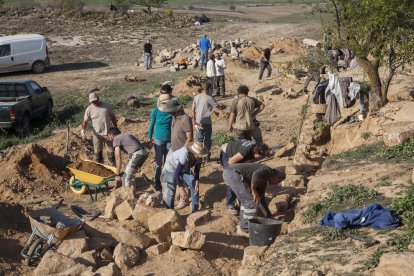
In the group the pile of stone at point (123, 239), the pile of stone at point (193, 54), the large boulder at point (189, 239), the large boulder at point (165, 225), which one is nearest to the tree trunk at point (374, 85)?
the pile of stone at point (123, 239)

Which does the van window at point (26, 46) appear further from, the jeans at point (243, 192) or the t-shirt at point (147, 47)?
the jeans at point (243, 192)

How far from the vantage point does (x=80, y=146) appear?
15195mm

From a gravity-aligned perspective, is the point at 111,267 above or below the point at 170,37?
above

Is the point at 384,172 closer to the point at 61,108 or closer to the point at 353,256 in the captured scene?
the point at 353,256

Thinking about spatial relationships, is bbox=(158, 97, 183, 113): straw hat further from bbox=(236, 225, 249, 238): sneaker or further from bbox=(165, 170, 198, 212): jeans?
bbox=(236, 225, 249, 238): sneaker

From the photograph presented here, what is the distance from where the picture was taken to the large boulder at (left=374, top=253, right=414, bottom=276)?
679cm

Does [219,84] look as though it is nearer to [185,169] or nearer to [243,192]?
[185,169]

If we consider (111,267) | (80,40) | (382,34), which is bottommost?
(80,40)

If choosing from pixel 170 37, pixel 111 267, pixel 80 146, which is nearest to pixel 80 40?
pixel 170 37

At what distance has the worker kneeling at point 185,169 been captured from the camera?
10492 mm

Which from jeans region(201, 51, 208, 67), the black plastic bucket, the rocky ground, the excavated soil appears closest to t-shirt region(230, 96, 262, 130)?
the rocky ground

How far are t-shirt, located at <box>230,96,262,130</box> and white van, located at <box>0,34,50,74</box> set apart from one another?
17.1 meters

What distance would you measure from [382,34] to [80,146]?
23.6ft

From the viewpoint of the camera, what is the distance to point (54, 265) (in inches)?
346
